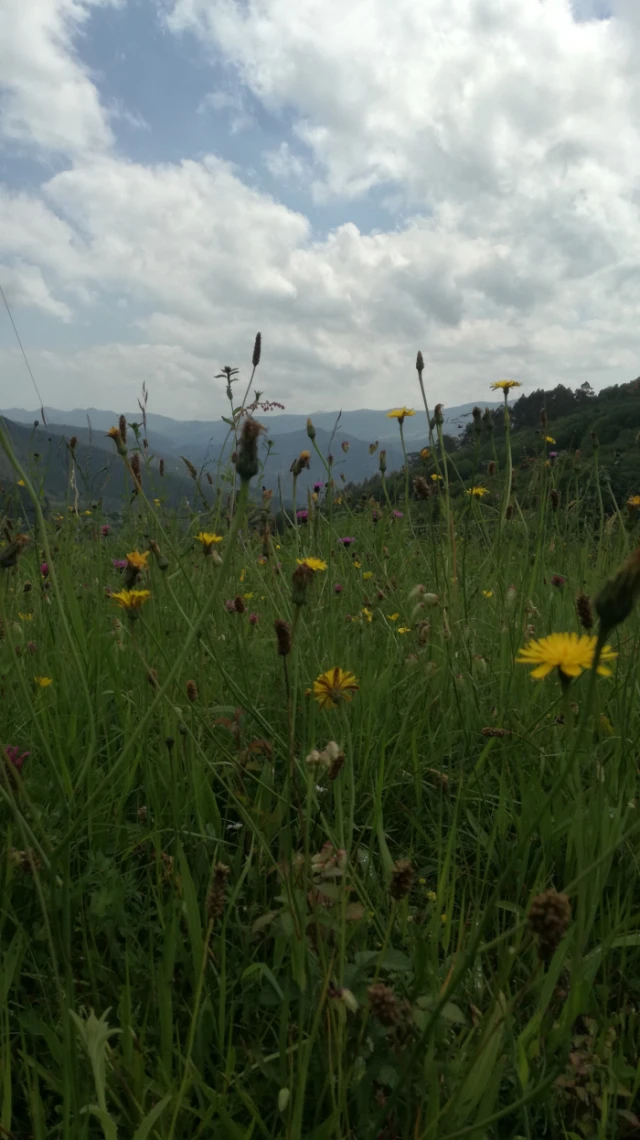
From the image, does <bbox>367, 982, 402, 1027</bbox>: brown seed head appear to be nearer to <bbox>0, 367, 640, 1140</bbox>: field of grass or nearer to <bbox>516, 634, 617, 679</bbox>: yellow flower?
<bbox>0, 367, 640, 1140</bbox>: field of grass

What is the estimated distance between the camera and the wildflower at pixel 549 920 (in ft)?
2.18

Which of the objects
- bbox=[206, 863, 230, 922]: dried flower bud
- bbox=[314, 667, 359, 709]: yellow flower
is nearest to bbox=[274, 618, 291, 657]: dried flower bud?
bbox=[314, 667, 359, 709]: yellow flower

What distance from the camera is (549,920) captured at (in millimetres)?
664

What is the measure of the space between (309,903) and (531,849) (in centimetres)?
→ 59

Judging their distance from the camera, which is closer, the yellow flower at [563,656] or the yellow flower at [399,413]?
the yellow flower at [563,656]

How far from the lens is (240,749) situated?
1.59 m

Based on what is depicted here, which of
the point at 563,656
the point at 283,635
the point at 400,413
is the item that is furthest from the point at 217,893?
the point at 400,413

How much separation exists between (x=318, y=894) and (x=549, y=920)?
0.58 metres

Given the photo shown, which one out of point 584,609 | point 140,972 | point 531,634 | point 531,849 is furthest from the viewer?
point 531,634

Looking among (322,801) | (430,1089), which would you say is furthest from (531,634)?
(430,1089)

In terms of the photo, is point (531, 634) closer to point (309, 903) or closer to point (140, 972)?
point (309, 903)

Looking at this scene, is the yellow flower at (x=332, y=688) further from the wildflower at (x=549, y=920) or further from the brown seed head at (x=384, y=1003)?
the wildflower at (x=549, y=920)

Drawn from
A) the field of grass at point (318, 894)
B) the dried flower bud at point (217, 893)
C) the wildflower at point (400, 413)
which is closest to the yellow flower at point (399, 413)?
the wildflower at point (400, 413)

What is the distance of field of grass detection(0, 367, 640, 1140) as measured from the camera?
2.94ft
